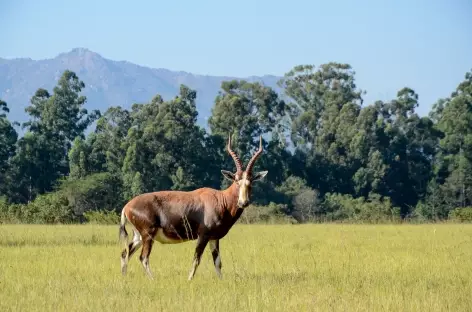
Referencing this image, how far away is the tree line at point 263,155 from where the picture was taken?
50.0m

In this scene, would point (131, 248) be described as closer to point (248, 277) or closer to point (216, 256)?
point (216, 256)

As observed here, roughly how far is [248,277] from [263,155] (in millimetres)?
43270

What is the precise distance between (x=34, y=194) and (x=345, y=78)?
29378 millimetres

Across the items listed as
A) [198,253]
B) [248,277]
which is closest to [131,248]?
[198,253]

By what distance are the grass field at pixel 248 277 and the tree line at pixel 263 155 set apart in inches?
915

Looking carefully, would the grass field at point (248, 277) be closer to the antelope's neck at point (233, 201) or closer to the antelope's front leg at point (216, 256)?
the antelope's front leg at point (216, 256)

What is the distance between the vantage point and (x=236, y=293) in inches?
438

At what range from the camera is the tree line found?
50.0m

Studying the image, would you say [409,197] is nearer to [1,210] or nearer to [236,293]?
[1,210]

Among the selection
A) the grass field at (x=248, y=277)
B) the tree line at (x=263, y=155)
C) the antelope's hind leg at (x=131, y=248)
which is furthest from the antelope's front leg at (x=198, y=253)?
the tree line at (x=263, y=155)

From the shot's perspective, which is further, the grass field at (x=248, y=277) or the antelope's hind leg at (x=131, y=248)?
the antelope's hind leg at (x=131, y=248)

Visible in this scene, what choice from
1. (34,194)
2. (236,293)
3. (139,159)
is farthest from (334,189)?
(236,293)

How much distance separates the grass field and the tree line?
76.2ft

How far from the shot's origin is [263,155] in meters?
56.2
